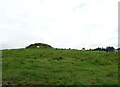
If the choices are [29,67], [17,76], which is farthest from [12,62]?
[17,76]

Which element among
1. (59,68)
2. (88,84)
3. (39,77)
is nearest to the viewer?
(88,84)

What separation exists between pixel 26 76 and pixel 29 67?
2.50 metres

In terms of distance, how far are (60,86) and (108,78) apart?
143 inches

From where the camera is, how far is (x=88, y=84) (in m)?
14.4

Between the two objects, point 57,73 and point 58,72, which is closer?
point 57,73

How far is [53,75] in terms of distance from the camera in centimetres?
1688

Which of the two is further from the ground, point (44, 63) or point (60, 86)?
point (44, 63)

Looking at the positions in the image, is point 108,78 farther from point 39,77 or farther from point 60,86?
point 39,77

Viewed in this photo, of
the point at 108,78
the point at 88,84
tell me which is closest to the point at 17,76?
the point at 88,84

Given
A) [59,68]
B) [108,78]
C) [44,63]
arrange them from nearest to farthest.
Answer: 1. [108,78]
2. [59,68]
3. [44,63]

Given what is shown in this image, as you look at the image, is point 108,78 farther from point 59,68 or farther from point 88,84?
point 59,68

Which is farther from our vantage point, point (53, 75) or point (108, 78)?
point (53, 75)

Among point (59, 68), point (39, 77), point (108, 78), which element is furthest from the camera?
point (59, 68)

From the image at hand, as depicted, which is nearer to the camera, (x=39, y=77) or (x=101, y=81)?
(x=101, y=81)
